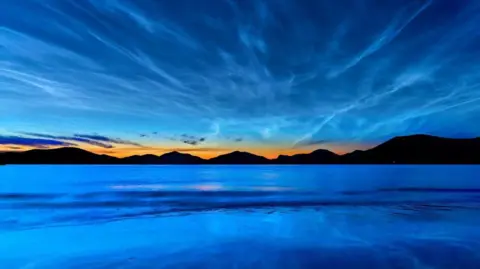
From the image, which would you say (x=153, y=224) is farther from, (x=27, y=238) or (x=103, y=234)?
(x=27, y=238)

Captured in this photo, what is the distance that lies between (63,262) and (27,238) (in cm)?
552

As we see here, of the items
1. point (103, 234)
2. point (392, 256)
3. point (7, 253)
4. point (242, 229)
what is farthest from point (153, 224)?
point (392, 256)

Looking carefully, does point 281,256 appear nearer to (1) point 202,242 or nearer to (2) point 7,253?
(1) point 202,242

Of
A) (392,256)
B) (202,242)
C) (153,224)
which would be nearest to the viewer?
(392,256)

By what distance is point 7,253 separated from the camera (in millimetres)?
13500

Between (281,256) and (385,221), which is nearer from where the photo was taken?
(281,256)

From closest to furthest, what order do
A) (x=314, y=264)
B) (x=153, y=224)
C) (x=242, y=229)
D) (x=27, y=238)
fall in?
Answer: 1. (x=314, y=264)
2. (x=27, y=238)
3. (x=242, y=229)
4. (x=153, y=224)

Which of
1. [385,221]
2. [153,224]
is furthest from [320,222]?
[153,224]

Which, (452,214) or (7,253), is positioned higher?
(452,214)

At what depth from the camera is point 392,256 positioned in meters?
12.4

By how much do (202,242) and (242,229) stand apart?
135 inches

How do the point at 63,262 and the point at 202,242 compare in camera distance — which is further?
the point at 202,242

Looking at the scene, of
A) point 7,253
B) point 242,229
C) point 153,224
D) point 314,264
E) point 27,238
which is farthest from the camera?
point 153,224

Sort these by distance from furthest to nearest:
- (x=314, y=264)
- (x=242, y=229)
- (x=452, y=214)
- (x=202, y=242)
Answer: (x=452, y=214) < (x=242, y=229) < (x=202, y=242) < (x=314, y=264)
